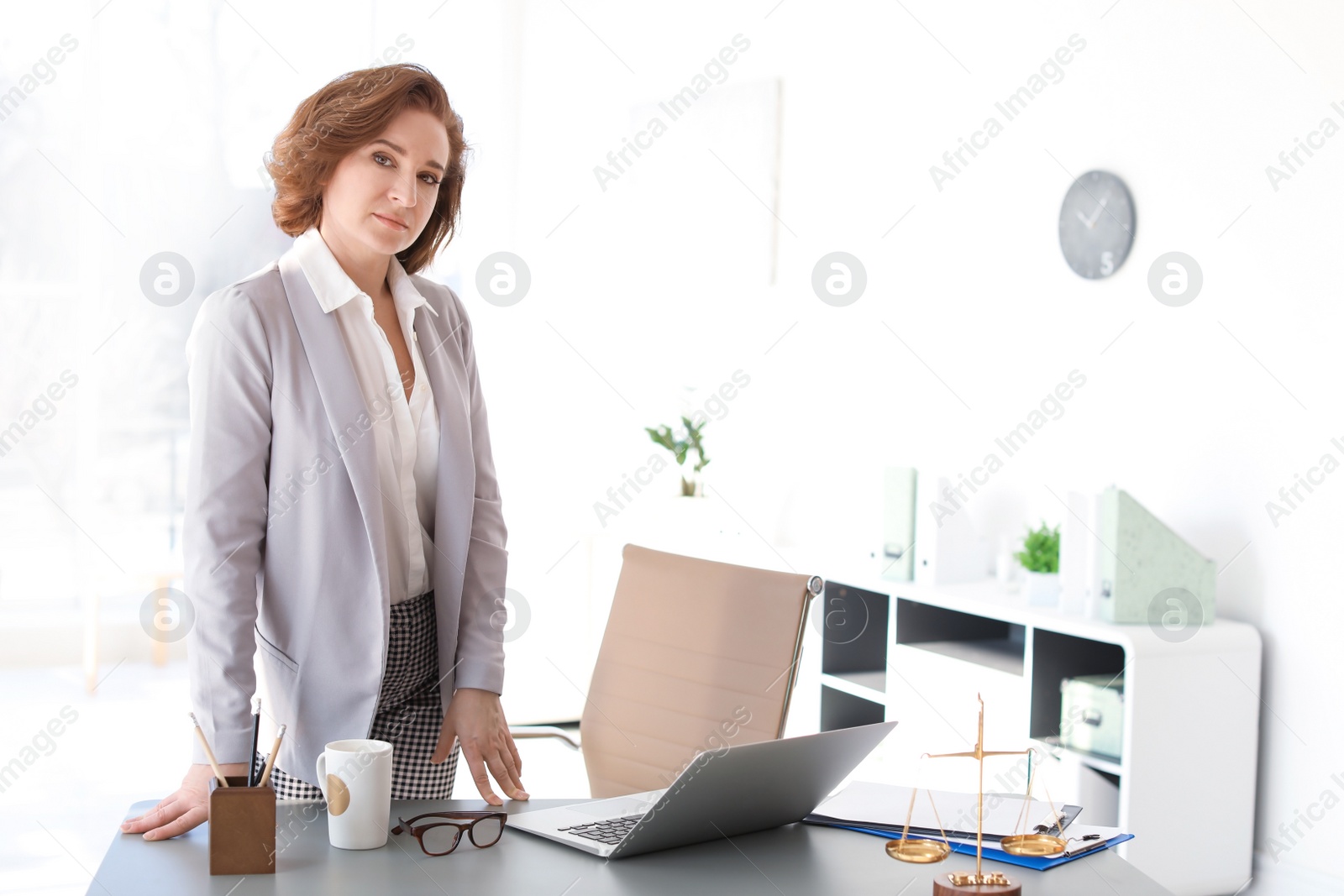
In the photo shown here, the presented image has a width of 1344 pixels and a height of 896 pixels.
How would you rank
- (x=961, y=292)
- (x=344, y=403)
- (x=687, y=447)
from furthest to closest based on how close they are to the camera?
(x=687, y=447)
(x=961, y=292)
(x=344, y=403)

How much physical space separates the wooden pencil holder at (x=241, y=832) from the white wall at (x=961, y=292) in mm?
2215

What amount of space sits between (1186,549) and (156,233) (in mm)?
3686

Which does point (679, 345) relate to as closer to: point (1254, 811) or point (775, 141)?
point (775, 141)

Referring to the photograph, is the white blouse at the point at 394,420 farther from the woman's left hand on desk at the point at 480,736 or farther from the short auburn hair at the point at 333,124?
the woman's left hand on desk at the point at 480,736

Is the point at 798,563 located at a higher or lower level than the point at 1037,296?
lower

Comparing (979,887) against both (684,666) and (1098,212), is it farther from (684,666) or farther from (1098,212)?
(1098,212)

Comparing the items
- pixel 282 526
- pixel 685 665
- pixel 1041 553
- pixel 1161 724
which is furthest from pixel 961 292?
pixel 282 526

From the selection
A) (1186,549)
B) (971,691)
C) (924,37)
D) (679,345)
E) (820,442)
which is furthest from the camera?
(679,345)

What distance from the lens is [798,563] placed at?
3848 mm

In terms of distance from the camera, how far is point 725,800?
4.12 ft

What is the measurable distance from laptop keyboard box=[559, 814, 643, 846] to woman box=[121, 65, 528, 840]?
7.8 inches

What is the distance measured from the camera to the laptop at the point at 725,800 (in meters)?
1.20

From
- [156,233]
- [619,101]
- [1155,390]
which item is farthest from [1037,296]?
[156,233]

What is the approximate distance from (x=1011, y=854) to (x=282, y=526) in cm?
98
